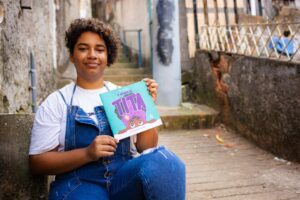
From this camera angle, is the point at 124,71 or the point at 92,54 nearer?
the point at 92,54

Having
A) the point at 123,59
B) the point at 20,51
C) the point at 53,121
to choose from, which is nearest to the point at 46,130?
the point at 53,121

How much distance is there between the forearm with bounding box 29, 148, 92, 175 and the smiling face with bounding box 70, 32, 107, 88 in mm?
406

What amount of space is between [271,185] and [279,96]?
1136 millimetres

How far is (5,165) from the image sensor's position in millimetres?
1737

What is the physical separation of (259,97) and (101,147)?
3085 mm

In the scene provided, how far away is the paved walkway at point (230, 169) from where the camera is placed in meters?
2.96

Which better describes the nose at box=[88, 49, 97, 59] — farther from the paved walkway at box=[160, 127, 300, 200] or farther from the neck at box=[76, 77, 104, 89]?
the paved walkway at box=[160, 127, 300, 200]

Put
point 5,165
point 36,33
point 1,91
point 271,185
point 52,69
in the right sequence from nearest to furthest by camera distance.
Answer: point 5,165
point 1,91
point 271,185
point 36,33
point 52,69

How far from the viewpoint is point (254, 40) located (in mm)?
4504

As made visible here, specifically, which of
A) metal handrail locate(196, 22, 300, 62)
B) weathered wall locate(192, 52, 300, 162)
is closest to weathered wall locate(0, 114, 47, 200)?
weathered wall locate(192, 52, 300, 162)

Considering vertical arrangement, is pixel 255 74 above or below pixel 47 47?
below

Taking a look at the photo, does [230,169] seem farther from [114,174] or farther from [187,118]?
[114,174]

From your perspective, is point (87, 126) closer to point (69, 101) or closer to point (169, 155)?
point (69, 101)

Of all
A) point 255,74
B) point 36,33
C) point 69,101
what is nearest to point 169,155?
point 69,101
